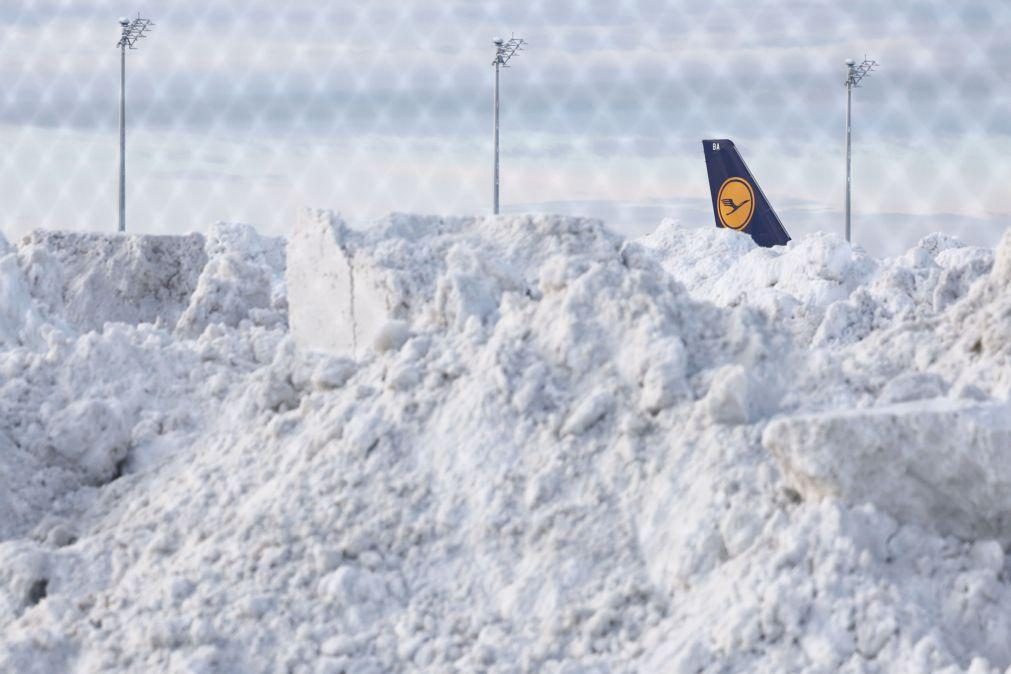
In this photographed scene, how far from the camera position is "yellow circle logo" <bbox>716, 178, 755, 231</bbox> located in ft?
62.5

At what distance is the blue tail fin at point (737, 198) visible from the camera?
18766 millimetres

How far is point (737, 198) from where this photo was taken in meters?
19.5

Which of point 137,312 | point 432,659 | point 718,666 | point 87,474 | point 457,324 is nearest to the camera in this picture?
point 718,666

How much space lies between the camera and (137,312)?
9.30 metres

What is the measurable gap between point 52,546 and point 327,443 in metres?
0.83

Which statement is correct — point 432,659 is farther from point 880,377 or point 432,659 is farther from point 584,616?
point 880,377

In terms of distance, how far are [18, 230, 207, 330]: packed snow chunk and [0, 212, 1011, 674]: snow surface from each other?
160 inches

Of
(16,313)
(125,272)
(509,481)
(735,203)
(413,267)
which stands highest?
(735,203)

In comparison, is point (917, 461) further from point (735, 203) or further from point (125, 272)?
point (735, 203)

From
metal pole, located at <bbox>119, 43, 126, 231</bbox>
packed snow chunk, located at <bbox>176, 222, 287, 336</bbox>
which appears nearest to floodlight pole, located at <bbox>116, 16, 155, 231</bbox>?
metal pole, located at <bbox>119, 43, 126, 231</bbox>

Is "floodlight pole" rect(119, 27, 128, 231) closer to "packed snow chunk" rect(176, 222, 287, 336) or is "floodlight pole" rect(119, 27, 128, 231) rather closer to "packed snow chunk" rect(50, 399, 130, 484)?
"packed snow chunk" rect(176, 222, 287, 336)

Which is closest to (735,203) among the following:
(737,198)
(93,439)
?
(737,198)

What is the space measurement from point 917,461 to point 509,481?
97 cm

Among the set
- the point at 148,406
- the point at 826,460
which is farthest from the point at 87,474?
the point at 826,460
